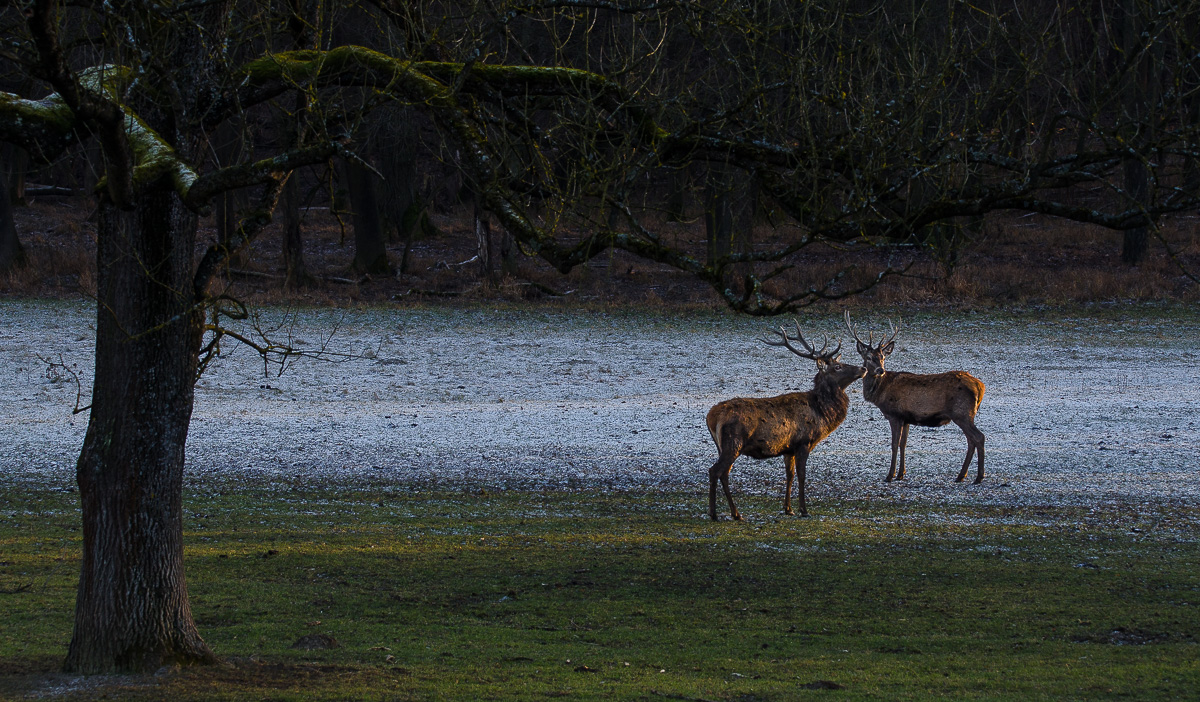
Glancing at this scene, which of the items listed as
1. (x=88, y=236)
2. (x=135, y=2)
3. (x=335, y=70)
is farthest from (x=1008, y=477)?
(x=88, y=236)

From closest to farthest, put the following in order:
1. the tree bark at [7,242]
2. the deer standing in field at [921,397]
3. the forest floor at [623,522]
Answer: the forest floor at [623,522] → the deer standing in field at [921,397] → the tree bark at [7,242]

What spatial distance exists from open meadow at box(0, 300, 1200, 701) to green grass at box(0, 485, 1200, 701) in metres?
0.03

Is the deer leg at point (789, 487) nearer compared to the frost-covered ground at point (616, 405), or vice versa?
the deer leg at point (789, 487)

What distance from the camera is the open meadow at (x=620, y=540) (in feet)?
23.0

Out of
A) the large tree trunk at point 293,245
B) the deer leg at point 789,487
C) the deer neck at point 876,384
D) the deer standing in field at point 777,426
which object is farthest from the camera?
the large tree trunk at point 293,245

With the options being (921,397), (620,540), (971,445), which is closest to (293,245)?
(921,397)

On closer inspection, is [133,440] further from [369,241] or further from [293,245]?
[369,241]

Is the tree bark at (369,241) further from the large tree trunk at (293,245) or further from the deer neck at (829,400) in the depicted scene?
the deer neck at (829,400)

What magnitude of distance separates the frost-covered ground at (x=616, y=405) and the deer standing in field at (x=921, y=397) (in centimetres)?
64

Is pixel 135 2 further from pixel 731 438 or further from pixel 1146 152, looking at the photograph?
pixel 731 438

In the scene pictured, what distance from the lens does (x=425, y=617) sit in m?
8.30

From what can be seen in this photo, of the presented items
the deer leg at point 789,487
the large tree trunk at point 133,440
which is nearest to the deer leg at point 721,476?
the deer leg at point 789,487

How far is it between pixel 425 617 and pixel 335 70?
3863 millimetres

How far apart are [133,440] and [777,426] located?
23.6 ft
